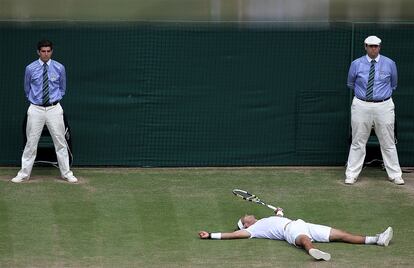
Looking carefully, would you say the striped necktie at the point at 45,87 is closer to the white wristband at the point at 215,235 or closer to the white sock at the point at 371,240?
the white wristband at the point at 215,235

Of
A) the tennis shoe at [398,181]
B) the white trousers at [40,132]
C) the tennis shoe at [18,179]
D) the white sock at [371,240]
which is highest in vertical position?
the white trousers at [40,132]

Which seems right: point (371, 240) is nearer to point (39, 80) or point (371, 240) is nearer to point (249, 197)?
point (249, 197)

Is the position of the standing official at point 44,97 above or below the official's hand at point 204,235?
above

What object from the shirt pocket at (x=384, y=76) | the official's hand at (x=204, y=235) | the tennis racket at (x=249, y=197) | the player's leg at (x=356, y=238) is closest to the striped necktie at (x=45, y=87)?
the tennis racket at (x=249, y=197)

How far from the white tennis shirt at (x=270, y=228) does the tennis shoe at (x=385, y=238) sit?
1.07m

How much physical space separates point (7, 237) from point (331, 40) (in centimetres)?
652

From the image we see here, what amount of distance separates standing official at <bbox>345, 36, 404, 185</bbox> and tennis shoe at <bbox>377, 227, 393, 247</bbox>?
3.44 metres

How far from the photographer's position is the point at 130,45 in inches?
658

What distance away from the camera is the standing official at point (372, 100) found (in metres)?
15.7

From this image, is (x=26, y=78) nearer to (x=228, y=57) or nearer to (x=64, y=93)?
(x=64, y=93)

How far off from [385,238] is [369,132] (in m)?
3.65

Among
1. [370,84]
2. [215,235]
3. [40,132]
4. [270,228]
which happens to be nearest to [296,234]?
[270,228]

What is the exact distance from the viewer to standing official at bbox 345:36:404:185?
51.6ft

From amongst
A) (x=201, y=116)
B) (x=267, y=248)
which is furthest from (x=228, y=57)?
(x=267, y=248)
